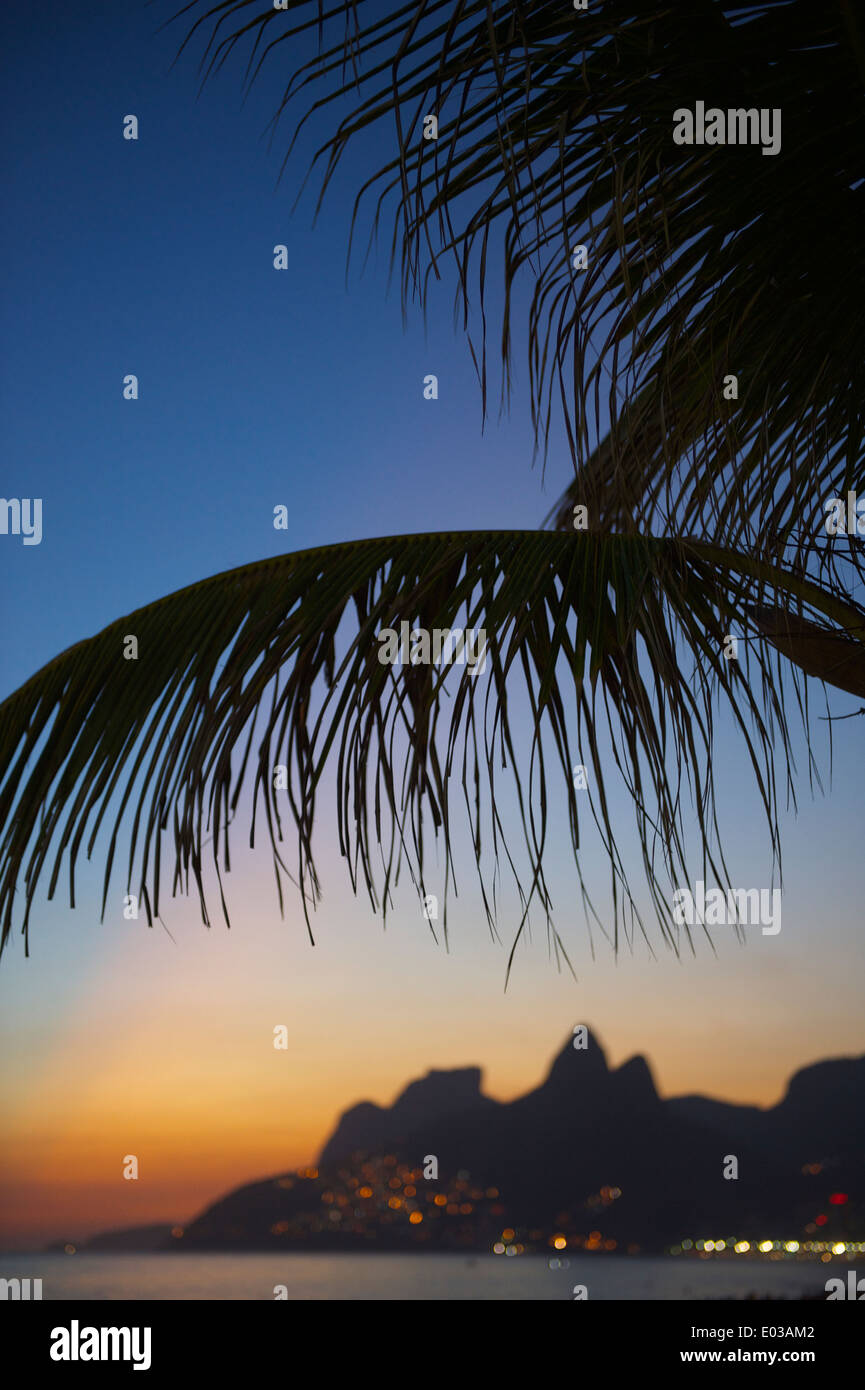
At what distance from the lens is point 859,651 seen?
3.55 feet

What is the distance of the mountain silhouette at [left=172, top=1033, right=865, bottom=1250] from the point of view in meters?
6.43

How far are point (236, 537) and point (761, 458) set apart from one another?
3972 mm

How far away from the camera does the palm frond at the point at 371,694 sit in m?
1.09

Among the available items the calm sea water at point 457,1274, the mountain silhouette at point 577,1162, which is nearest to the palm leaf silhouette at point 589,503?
the mountain silhouette at point 577,1162

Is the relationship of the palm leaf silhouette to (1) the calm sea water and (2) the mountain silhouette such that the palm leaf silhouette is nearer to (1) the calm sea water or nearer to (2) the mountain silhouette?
(2) the mountain silhouette

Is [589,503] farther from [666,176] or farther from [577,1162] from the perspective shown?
[577,1162]

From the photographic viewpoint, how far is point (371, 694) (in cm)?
110

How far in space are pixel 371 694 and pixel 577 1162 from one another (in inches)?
524

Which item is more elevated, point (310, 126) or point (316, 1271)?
point (310, 126)

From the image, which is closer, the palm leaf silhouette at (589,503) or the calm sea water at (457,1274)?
the palm leaf silhouette at (589,503)

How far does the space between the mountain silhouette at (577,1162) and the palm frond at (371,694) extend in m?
2.71

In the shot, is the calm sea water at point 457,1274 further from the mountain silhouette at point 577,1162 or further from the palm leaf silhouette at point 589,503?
the palm leaf silhouette at point 589,503
